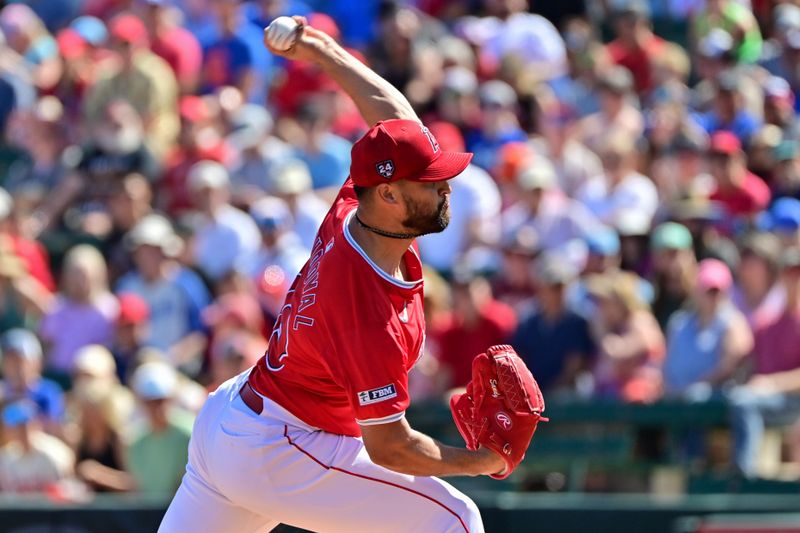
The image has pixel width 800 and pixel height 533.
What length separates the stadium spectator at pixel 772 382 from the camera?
7.84 meters

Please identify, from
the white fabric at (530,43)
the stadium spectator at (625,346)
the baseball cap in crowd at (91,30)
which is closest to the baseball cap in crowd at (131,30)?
the baseball cap in crowd at (91,30)

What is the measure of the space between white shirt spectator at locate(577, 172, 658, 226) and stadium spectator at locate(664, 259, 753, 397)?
1447 millimetres

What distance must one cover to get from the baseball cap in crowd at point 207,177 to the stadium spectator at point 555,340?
289 centimetres

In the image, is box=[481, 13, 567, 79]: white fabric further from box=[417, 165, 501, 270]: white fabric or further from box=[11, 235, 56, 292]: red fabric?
box=[11, 235, 56, 292]: red fabric

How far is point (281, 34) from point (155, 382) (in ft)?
13.6

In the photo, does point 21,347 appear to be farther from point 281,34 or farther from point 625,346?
point 281,34

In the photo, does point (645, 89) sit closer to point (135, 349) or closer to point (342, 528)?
point (135, 349)

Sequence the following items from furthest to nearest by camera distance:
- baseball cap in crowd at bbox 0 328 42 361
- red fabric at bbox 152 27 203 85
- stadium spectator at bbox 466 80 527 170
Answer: red fabric at bbox 152 27 203 85 < stadium spectator at bbox 466 80 527 170 < baseball cap in crowd at bbox 0 328 42 361

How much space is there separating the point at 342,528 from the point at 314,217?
602 cm

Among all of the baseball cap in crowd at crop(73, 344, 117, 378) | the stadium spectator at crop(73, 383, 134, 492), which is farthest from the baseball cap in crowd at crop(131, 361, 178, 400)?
the baseball cap in crowd at crop(73, 344, 117, 378)

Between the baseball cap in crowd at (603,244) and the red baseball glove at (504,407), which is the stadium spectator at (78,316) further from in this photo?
the red baseball glove at (504,407)

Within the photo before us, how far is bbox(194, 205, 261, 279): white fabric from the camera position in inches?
413

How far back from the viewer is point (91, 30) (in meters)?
13.4

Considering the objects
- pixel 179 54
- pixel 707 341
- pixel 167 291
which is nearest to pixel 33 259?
pixel 167 291
